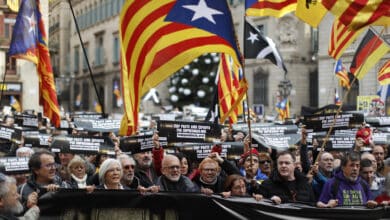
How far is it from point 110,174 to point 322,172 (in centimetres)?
281

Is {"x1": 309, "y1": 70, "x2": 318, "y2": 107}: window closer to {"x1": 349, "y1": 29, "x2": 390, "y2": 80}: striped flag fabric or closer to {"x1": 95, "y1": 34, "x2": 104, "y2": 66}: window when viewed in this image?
{"x1": 95, "y1": 34, "x2": 104, "y2": 66}: window

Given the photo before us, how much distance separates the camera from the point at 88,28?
70.6 meters

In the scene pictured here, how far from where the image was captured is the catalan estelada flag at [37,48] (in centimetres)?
1232

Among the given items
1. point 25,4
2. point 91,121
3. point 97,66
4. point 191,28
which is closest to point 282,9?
point 191,28

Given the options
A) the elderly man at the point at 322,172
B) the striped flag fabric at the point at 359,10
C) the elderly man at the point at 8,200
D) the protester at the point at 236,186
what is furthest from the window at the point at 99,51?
the elderly man at the point at 8,200

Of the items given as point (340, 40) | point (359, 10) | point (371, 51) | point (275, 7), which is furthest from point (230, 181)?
point (371, 51)

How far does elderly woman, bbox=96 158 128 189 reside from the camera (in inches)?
273

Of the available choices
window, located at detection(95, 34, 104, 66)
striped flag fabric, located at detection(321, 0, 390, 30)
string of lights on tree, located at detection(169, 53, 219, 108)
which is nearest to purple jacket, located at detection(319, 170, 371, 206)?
striped flag fabric, located at detection(321, 0, 390, 30)

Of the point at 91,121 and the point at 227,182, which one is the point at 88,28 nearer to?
the point at 91,121

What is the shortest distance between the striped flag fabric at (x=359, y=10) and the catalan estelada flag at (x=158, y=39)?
1.35 metres

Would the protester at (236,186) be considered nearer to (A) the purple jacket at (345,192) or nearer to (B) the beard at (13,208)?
(A) the purple jacket at (345,192)

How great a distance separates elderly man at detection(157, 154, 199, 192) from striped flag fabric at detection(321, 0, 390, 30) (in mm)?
2638

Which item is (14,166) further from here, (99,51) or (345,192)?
(99,51)

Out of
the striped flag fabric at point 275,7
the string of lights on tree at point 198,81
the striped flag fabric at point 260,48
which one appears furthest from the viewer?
the string of lights on tree at point 198,81
